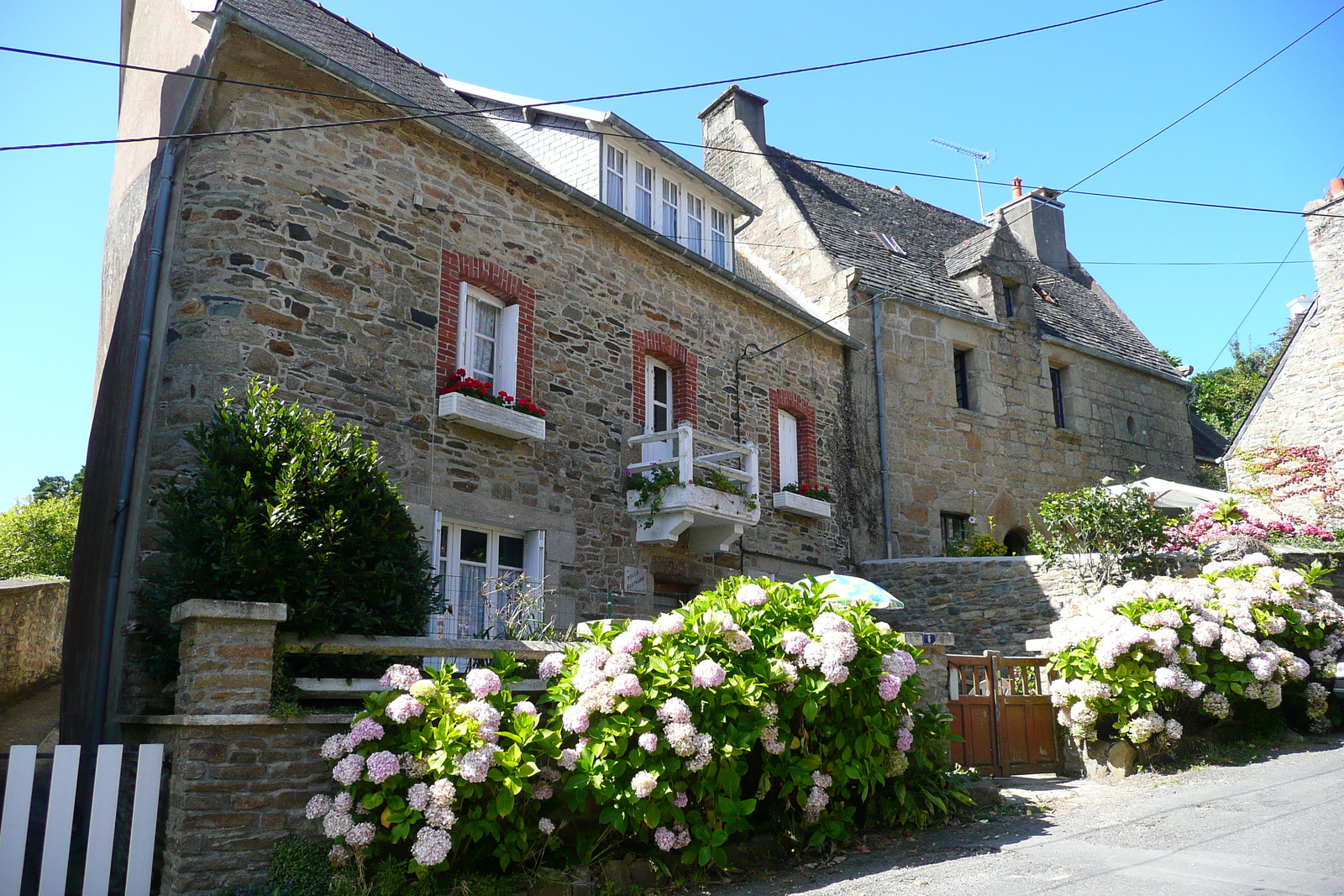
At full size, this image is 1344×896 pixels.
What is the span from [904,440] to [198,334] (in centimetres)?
1042

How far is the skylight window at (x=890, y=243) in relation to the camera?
17438 millimetres

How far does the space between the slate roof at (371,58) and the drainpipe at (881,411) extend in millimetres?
6058

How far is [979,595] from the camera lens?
525 inches

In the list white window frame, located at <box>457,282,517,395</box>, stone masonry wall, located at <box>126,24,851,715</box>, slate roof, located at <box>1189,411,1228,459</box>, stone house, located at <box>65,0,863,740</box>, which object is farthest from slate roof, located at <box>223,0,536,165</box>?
slate roof, located at <box>1189,411,1228,459</box>

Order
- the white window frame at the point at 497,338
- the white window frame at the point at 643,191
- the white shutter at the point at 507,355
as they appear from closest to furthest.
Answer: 1. the white window frame at the point at 497,338
2. the white shutter at the point at 507,355
3. the white window frame at the point at 643,191

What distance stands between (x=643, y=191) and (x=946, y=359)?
20.7 feet

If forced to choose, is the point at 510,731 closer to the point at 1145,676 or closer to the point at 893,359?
the point at 1145,676

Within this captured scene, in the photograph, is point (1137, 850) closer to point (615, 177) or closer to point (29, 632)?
point (615, 177)

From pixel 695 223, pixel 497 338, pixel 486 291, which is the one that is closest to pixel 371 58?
pixel 486 291

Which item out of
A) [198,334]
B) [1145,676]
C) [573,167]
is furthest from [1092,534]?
[198,334]

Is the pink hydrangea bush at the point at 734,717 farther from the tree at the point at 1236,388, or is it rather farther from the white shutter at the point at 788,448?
the tree at the point at 1236,388

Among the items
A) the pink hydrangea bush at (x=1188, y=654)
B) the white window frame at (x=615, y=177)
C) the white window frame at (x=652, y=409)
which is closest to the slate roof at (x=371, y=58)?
the white window frame at (x=615, y=177)

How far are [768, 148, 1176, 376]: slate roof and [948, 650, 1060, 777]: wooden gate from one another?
8.07 metres

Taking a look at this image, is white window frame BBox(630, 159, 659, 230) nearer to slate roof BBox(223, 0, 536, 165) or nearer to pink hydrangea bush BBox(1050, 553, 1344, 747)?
slate roof BBox(223, 0, 536, 165)
